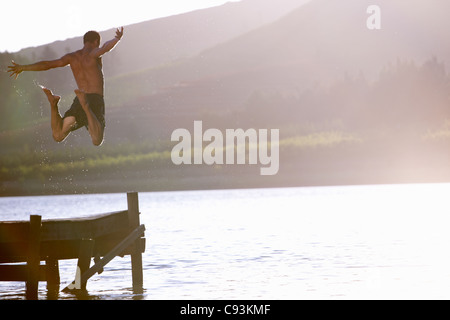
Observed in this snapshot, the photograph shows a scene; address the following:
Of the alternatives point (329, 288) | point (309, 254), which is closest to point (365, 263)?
point (309, 254)

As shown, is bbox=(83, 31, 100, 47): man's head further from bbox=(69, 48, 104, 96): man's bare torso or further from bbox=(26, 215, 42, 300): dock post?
bbox=(26, 215, 42, 300): dock post

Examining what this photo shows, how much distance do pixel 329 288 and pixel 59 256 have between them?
364 inches

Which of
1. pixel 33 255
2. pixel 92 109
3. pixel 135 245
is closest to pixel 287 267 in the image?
pixel 135 245

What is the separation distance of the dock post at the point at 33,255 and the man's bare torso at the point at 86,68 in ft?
14.8

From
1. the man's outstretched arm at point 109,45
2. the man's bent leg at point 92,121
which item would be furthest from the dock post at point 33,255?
the man's outstretched arm at point 109,45

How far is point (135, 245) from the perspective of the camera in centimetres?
2638

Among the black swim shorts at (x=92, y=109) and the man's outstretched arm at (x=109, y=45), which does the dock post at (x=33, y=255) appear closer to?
the black swim shorts at (x=92, y=109)

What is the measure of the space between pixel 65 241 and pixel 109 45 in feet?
23.0

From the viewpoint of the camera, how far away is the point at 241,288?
100 ft

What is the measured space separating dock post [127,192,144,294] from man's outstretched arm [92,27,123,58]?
7.15 meters

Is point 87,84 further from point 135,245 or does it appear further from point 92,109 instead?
point 135,245

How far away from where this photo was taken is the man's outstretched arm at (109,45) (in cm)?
1881

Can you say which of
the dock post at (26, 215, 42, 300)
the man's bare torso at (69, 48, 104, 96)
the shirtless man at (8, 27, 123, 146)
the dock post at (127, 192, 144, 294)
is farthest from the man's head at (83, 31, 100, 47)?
the dock post at (127, 192, 144, 294)

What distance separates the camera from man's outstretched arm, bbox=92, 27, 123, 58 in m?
18.8
